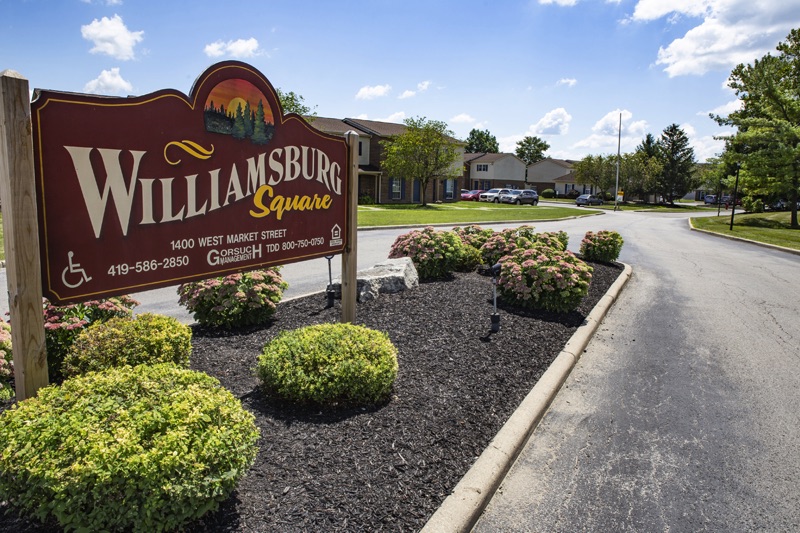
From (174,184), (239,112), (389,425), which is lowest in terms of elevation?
(389,425)

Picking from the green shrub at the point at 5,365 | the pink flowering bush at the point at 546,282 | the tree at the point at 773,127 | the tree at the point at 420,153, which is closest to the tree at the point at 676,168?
the tree at the point at 773,127

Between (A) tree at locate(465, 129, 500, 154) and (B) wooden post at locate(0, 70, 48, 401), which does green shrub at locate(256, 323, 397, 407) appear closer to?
(B) wooden post at locate(0, 70, 48, 401)

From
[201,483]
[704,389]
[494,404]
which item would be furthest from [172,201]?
[704,389]

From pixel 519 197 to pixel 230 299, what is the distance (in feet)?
159

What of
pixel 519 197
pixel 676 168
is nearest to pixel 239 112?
pixel 519 197

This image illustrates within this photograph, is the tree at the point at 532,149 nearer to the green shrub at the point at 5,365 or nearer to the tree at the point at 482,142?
the tree at the point at 482,142

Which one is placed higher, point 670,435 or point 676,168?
point 676,168

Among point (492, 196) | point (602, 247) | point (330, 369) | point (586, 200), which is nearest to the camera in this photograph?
point (330, 369)

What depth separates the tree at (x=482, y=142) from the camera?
109312 mm

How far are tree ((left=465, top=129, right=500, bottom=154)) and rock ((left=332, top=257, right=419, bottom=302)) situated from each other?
342 feet

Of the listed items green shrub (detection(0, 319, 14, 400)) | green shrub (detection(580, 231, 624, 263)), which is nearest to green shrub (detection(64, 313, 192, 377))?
green shrub (detection(0, 319, 14, 400))

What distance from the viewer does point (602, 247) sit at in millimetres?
12695

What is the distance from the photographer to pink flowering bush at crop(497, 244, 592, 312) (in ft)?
24.3

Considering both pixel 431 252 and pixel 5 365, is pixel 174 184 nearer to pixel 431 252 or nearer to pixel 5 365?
pixel 5 365
